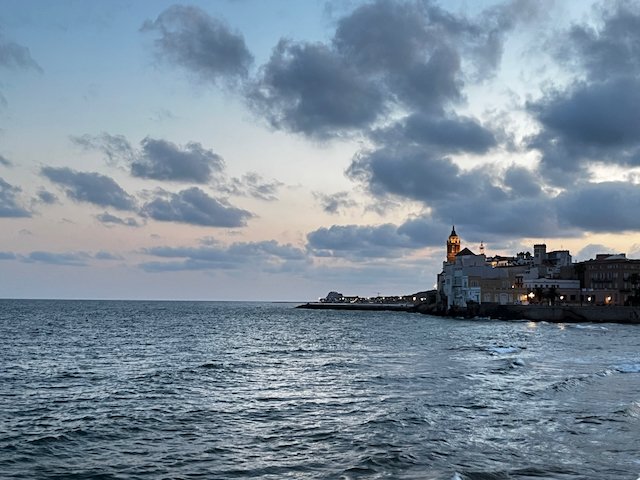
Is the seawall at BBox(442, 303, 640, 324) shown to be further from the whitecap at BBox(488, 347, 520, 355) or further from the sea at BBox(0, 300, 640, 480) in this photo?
the sea at BBox(0, 300, 640, 480)

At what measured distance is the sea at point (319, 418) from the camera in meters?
18.8

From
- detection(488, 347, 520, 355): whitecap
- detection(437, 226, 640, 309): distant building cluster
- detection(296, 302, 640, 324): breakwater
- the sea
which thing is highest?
detection(437, 226, 640, 309): distant building cluster

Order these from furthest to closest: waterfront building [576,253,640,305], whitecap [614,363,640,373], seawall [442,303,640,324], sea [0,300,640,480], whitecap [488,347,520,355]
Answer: waterfront building [576,253,640,305] → seawall [442,303,640,324] → whitecap [488,347,520,355] → whitecap [614,363,640,373] → sea [0,300,640,480]

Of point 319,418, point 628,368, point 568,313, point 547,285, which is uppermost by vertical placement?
point 547,285

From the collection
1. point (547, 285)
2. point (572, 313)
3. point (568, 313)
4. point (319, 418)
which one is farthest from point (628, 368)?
point (547, 285)

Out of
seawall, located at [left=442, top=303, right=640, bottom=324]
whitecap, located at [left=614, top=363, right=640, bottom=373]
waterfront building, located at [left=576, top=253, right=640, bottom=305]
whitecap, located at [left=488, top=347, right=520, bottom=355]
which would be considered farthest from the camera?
waterfront building, located at [left=576, top=253, right=640, bottom=305]

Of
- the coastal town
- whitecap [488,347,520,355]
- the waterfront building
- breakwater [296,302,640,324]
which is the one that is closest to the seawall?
breakwater [296,302,640,324]

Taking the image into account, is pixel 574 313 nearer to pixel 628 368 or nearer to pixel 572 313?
pixel 572 313

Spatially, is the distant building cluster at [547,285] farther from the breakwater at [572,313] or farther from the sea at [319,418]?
the sea at [319,418]

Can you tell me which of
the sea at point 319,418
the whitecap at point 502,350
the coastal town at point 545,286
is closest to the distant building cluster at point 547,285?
the coastal town at point 545,286

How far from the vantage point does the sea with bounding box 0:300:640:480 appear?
61.7 feet

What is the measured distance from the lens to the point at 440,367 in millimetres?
44000

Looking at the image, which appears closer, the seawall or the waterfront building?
the seawall

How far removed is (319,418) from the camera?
25812 millimetres
